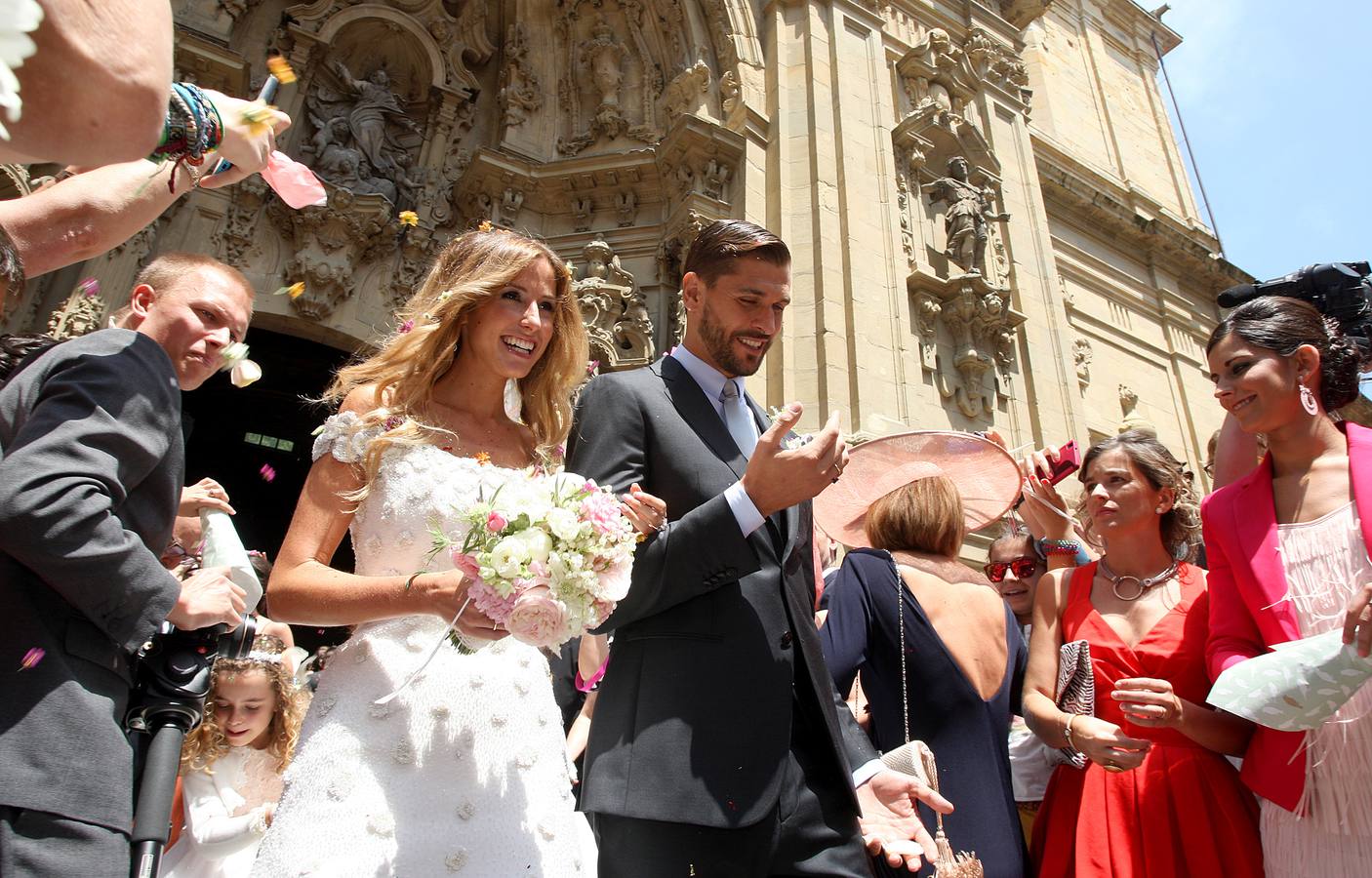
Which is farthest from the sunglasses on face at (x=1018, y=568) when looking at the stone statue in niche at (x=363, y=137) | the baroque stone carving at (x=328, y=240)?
the stone statue in niche at (x=363, y=137)

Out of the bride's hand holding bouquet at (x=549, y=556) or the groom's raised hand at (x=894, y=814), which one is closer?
the bride's hand holding bouquet at (x=549, y=556)

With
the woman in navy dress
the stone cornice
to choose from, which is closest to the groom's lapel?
the woman in navy dress

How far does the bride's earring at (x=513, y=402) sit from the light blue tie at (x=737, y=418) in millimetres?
657

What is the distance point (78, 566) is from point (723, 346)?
1.41 meters

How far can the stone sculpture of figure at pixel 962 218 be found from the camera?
9141mm

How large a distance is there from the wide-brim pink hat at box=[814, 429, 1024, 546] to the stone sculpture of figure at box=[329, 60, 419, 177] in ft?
25.0

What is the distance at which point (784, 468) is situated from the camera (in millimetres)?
1636

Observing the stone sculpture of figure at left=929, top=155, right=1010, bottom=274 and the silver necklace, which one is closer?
the silver necklace

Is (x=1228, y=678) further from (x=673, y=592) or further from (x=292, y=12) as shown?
(x=292, y=12)

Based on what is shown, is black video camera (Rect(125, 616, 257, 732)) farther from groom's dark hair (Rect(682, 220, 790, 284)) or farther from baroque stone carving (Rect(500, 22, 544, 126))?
baroque stone carving (Rect(500, 22, 544, 126))

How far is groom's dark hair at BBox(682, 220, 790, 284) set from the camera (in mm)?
2059

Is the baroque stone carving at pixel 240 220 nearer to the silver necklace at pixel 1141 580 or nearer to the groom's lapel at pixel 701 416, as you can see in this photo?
the groom's lapel at pixel 701 416

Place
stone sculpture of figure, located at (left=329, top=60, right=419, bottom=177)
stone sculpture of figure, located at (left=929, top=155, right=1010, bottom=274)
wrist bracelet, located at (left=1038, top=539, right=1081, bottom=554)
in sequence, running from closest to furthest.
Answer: wrist bracelet, located at (left=1038, top=539, right=1081, bottom=554) < stone sculpture of figure, located at (left=329, top=60, right=419, bottom=177) < stone sculpture of figure, located at (left=929, top=155, right=1010, bottom=274)

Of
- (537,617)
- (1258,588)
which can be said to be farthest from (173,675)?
(1258,588)
